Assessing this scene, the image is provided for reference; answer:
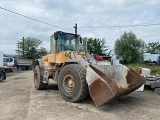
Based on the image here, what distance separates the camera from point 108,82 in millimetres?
6371

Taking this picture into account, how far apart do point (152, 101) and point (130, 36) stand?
35.4m

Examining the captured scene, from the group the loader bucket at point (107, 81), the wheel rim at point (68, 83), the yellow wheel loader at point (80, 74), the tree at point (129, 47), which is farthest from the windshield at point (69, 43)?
the tree at point (129, 47)

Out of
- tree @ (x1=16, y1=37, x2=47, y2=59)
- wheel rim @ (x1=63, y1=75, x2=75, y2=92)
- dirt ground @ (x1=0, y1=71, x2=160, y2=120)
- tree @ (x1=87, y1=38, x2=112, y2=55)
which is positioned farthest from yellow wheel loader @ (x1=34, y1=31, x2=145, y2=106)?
tree @ (x1=16, y1=37, x2=47, y2=59)

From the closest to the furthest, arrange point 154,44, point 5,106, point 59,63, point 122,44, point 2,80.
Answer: point 5,106 → point 59,63 → point 2,80 → point 122,44 → point 154,44

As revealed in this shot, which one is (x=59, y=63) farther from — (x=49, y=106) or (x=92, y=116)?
(x=92, y=116)

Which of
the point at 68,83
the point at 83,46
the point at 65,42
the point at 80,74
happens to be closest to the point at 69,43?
the point at 65,42

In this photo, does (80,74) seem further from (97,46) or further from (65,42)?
(97,46)

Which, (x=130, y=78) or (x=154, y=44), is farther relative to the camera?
(x=154, y=44)

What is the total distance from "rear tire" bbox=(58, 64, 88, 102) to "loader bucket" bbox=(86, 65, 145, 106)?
342 millimetres

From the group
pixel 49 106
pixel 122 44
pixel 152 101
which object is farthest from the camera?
pixel 122 44

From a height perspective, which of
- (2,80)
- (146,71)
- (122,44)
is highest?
(122,44)

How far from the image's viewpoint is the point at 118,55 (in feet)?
138

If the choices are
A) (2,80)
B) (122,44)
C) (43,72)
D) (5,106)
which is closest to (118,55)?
(122,44)

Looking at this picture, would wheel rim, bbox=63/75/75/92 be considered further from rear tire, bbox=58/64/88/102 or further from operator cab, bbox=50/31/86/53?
operator cab, bbox=50/31/86/53
